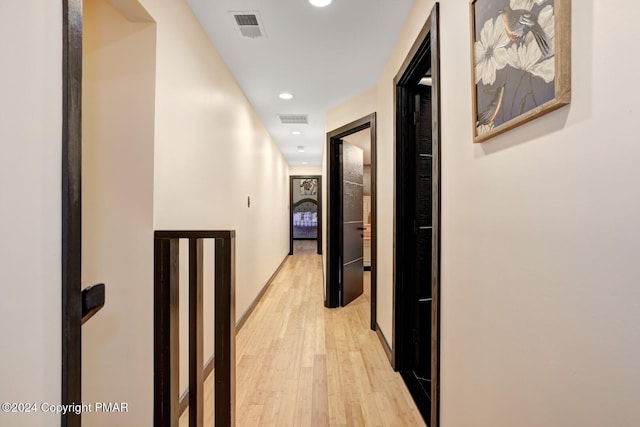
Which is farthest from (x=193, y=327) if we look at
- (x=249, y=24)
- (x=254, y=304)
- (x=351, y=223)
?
Answer: (x=351, y=223)

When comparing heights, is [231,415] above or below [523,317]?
below

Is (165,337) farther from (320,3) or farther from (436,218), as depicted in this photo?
(320,3)

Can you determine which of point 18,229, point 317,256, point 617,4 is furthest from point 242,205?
point 317,256

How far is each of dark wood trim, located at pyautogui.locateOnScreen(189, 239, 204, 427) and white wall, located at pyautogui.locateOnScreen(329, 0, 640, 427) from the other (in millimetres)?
1146

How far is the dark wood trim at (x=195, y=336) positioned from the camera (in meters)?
1.37

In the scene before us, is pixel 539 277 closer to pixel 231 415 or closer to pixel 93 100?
pixel 231 415

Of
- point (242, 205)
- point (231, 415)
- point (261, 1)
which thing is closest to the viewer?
point (231, 415)

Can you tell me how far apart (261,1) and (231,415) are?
7.33 ft

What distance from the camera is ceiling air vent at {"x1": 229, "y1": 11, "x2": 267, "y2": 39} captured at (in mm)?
1887

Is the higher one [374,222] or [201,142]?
[201,142]

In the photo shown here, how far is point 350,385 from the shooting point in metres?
2.05

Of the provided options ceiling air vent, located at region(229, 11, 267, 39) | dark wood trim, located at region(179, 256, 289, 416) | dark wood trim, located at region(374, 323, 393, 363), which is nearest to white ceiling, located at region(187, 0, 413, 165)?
ceiling air vent, located at region(229, 11, 267, 39)

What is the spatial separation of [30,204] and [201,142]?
1517 millimetres

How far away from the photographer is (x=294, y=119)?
13.7 feet
